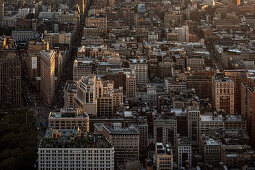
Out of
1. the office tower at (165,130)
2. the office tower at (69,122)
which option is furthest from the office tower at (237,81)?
the office tower at (69,122)

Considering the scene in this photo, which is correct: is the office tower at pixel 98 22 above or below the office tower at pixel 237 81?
above

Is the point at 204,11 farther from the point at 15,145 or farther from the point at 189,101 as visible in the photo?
the point at 15,145

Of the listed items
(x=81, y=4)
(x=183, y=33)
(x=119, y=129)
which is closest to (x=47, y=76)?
(x=119, y=129)

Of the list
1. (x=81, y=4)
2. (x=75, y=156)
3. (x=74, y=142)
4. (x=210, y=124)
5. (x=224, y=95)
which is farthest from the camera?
(x=81, y=4)

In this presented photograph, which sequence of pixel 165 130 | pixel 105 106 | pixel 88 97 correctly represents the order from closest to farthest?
pixel 165 130, pixel 88 97, pixel 105 106

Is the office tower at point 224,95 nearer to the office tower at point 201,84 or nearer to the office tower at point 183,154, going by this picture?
the office tower at point 201,84

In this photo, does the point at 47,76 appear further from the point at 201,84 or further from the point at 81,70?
the point at 201,84

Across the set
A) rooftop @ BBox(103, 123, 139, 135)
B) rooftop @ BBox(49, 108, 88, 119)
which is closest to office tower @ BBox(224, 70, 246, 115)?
rooftop @ BBox(103, 123, 139, 135)
